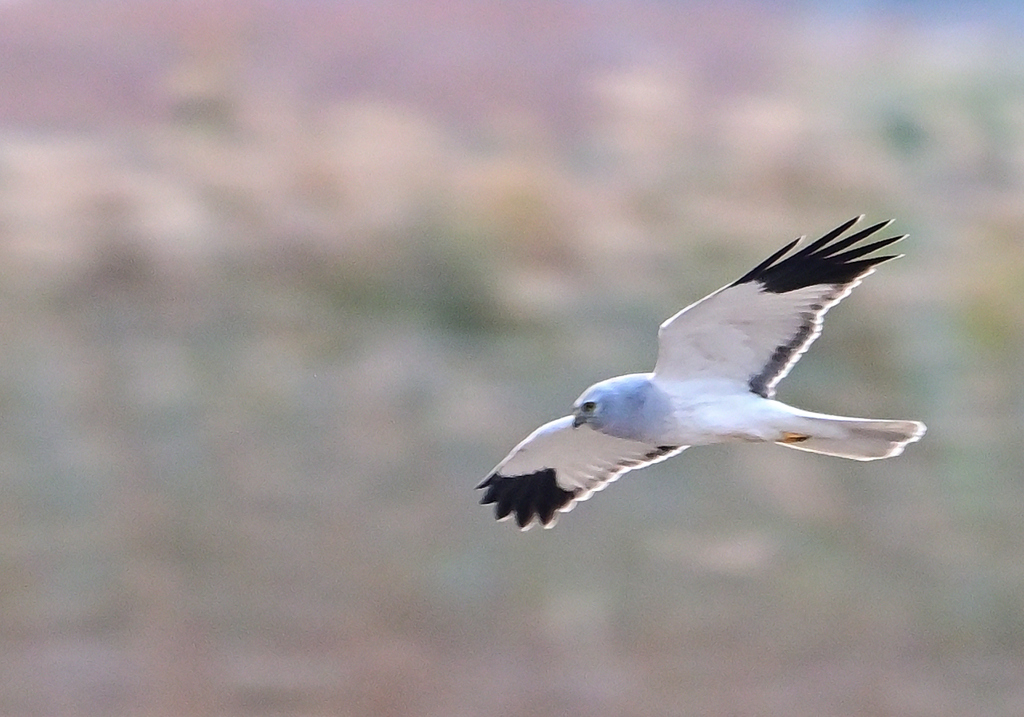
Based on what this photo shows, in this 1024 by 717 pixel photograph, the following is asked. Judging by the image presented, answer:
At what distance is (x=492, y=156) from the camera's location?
965cm

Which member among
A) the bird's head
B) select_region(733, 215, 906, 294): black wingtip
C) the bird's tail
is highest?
select_region(733, 215, 906, 294): black wingtip

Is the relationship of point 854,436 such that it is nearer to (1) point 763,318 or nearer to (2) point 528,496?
(1) point 763,318

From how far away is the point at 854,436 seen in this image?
4.50m

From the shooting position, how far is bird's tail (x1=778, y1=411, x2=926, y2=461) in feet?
14.4

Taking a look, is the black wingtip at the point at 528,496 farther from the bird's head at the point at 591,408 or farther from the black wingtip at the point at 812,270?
the black wingtip at the point at 812,270

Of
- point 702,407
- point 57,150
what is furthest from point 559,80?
point 702,407

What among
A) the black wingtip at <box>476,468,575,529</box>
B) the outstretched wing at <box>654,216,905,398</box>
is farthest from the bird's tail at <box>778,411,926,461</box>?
the black wingtip at <box>476,468,575,529</box>

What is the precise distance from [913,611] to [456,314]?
9.49 feet

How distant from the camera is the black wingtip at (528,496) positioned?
210 inches

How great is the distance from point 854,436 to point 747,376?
1.12ft

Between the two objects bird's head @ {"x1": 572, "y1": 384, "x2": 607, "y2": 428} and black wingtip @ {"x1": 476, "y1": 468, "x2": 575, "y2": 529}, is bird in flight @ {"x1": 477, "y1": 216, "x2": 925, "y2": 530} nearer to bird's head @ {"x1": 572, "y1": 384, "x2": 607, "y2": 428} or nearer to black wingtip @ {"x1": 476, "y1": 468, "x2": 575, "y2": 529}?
bird's head @ {"x1": 572, "y1": 384, "x2": 607, "y2": 428}

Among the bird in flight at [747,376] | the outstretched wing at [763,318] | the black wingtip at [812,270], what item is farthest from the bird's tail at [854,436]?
the black wingtip at [812,270]

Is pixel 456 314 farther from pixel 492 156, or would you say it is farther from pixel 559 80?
pixel 559 80

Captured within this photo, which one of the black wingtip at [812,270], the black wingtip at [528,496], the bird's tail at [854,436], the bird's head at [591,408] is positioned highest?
the black wingtip at [812,270]
